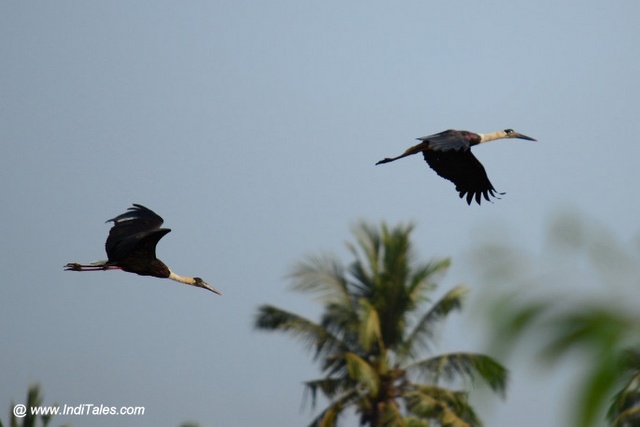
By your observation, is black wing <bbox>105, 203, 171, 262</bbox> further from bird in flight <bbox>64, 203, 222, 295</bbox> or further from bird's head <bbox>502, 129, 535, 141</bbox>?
bird's head <bbox>502, 129, 535, 141</bbox>

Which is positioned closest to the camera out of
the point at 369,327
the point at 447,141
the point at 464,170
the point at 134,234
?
the point at 447,141

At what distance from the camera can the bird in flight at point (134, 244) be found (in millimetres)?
10359

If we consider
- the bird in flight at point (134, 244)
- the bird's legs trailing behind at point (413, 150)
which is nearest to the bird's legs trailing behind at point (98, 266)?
the bird in flight at point (134, 244)

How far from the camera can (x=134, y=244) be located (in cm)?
1032

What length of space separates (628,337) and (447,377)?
1253 cm

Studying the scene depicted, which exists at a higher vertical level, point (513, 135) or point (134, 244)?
point (513, 135)

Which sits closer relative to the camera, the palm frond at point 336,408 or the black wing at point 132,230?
the black wing at point 132,230

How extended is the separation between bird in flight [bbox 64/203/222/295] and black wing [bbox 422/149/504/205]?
330cm

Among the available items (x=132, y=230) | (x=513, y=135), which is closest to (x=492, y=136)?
(x=513, y=135)

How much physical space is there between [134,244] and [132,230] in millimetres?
143

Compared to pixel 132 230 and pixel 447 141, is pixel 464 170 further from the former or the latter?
pixel 132 230

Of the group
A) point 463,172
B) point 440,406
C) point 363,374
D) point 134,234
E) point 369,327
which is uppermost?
point 463,172

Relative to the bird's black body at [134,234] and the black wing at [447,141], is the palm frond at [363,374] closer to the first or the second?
the bird's black body at [134,234]

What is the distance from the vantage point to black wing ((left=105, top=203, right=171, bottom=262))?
33.9 ft
